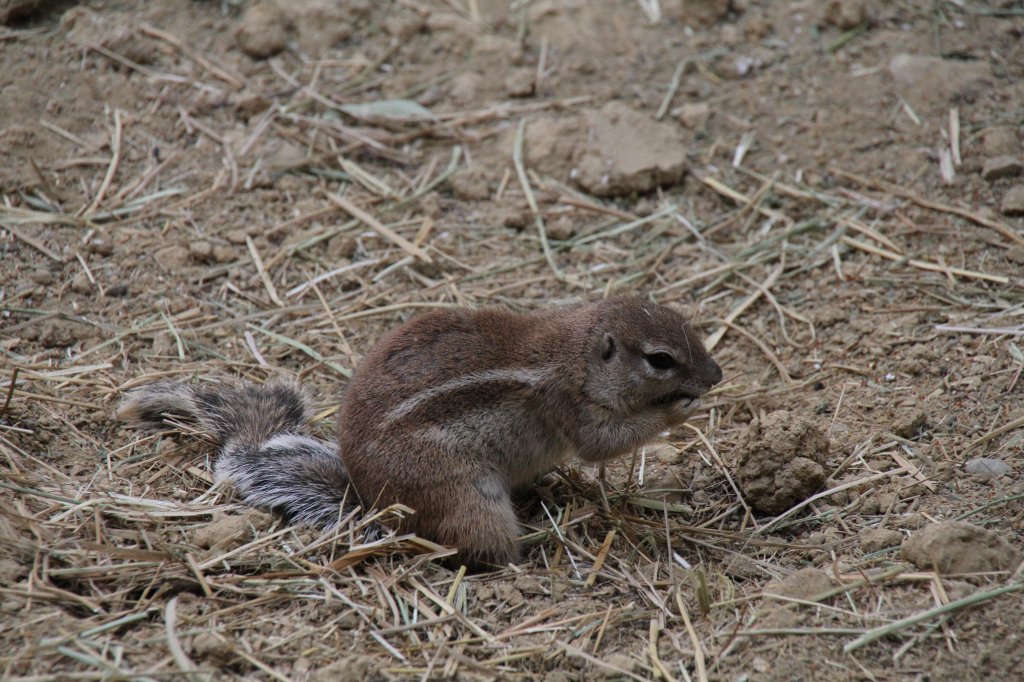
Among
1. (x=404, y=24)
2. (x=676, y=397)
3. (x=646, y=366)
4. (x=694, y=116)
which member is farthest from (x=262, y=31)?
(x=676, y=397)

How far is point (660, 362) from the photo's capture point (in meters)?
4.58

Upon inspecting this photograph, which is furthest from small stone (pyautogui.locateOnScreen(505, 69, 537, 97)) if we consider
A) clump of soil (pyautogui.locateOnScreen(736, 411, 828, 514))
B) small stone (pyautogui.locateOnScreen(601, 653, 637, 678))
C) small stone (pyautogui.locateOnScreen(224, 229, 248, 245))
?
small stone (pyautogui.locateOnScreen(601, 653, 637, 678))

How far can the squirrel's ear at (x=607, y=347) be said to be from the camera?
4.57 meters

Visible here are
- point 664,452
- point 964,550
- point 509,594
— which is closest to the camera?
point 964,550

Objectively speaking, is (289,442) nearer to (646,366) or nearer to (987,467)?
(646,366)

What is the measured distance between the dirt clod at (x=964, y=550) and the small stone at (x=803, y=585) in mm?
393

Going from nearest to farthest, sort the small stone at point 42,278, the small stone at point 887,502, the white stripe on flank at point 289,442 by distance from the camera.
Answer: the small stone at point 887,502
the white stripe on flank at point 289,442
the small stone at point 42,278

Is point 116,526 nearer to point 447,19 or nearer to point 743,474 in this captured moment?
point 743,474

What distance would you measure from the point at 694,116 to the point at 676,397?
2.96 metres

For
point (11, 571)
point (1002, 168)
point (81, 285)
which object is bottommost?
point (1002, 168)

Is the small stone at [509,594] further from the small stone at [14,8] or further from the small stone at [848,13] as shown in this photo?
the small stone at [14,8]

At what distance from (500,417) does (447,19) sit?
4244 millimetres

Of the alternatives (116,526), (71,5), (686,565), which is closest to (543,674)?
(686,565)

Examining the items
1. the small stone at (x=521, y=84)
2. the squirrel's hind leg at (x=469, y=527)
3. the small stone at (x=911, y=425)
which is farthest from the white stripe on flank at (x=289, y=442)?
the small stone at (x=521, y=84)
